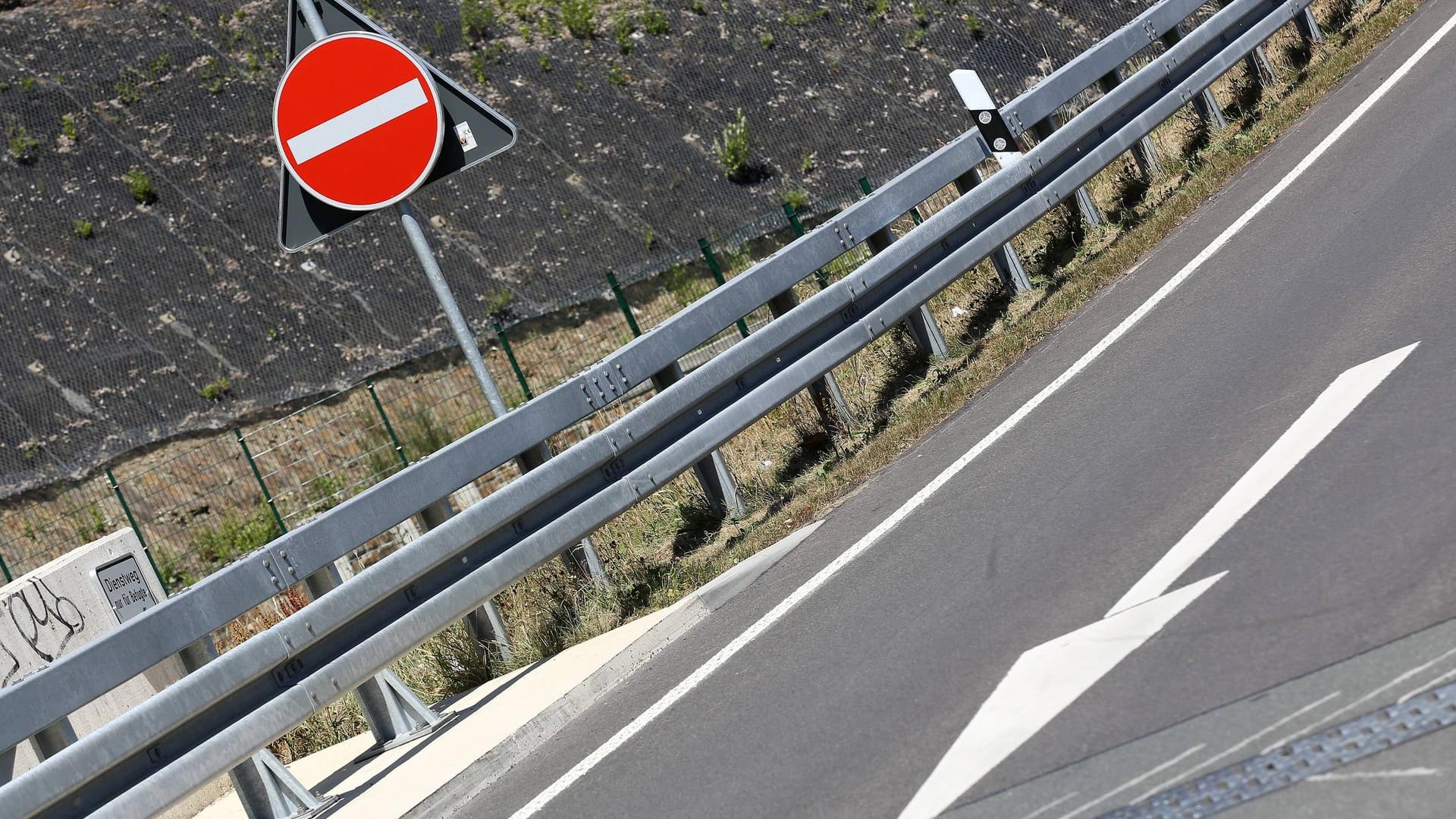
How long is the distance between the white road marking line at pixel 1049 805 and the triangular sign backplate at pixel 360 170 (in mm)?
4080

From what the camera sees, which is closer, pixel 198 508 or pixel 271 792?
pixel 271 792

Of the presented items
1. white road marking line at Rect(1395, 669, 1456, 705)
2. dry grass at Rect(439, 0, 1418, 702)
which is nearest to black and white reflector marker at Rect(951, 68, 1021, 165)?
dry grass at Rect(439, 0, 1418, 702)

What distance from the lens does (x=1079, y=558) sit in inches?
221

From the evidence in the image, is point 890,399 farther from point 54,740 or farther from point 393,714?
point 54,740

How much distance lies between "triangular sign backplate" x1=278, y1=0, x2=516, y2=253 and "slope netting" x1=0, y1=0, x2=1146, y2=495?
10.2 m

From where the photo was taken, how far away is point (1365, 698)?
398cm

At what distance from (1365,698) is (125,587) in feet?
20.0

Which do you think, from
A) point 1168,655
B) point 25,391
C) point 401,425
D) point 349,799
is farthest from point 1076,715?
point 25,391

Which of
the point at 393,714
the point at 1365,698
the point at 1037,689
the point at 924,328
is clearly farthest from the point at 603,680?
the point at 924,328

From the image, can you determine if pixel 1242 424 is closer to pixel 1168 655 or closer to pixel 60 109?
pixel 1168 655

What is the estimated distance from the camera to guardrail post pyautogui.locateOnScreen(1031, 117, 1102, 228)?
1096cm

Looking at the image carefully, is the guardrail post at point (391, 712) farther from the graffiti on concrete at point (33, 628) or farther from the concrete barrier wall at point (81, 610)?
the graffiti on concrete at point (33, 628)

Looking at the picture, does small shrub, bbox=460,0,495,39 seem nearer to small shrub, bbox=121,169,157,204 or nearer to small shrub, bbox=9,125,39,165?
small shrub, bbox=121,169,157,204

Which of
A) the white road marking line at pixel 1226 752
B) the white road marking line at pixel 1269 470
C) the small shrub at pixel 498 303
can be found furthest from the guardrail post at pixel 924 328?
the small shrub at pixel 498 303
